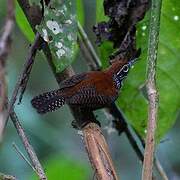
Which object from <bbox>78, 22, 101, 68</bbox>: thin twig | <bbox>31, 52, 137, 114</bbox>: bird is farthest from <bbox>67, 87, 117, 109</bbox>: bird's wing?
<bbox>78, 22, 101, 68</bbox>: thin twig

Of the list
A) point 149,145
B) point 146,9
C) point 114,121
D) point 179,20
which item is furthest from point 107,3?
point 149,145

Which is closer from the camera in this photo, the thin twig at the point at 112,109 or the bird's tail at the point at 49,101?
the bird's tail at the point at 49,101

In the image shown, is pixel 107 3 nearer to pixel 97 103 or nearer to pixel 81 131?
pixel 97 103

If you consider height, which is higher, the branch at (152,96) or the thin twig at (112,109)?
the branch at (152,96)

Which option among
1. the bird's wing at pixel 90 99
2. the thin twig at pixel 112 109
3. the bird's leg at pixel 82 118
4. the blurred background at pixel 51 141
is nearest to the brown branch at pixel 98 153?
the bird's leg at pixel 82 118

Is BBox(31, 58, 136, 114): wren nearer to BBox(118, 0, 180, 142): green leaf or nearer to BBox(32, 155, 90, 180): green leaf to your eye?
BBox(118, 0, 180, 142): green leaf

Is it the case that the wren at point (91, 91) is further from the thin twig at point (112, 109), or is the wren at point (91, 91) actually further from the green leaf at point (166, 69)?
the thin twig at point (112, 109)

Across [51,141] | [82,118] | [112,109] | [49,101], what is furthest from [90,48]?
[51,141]

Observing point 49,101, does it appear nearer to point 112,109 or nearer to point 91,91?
point 91,91
